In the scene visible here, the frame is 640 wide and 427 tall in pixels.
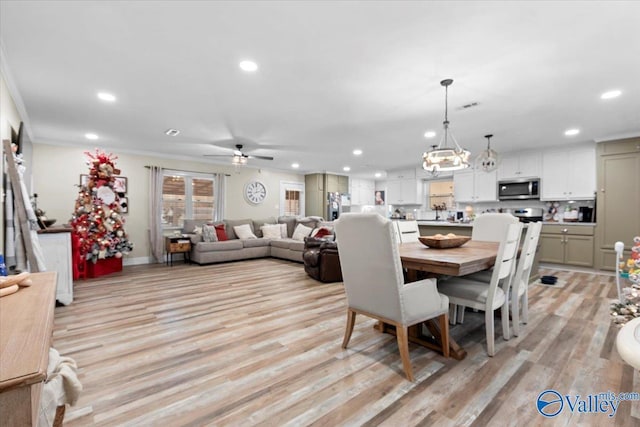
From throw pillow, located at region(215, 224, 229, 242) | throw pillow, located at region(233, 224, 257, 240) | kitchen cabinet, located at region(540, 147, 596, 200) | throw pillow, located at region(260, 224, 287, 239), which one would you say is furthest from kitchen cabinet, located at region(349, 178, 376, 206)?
kitchen cabinet, located at region(540, 147, 596, 200)

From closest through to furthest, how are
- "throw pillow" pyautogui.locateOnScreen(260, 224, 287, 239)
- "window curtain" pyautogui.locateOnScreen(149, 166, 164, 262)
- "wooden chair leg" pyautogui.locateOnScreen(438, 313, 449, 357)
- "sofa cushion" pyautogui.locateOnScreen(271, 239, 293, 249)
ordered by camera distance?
"wooden chair leg" pyautogui.locateOnScreen(438, 313, 449, 357) → "window curtain" pyautogui.locateOnScreen(149, 166, 164, 262) → "sofa cushion" pyautogui.locateOnScreen(271, 239, 293, 249) → "throw pillow" pyautogui.locateOnScreen(260, 224, 287, 239)

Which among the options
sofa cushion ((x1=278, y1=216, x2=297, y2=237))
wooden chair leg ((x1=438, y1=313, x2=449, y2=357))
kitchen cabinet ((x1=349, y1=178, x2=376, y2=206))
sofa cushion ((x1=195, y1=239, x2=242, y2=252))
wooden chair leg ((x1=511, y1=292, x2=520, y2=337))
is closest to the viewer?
wooden chair leg ((x1=438, y1=313, x2=449, y2=357))

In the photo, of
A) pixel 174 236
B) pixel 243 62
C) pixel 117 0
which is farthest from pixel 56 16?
pixel 174 236

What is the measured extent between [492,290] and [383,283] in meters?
0.92

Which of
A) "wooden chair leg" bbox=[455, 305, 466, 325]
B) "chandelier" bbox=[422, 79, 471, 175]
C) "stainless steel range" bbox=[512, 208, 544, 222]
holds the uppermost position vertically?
"chandelier" bbox=[422, 79, 471, 175]

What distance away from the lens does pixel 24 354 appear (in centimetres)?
67

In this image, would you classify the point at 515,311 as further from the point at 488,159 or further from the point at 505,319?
the point at 488,159

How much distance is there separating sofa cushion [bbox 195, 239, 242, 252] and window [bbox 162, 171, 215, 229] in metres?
1.28

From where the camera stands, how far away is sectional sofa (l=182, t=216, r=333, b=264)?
6309 millimetres

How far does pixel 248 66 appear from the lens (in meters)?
2.73

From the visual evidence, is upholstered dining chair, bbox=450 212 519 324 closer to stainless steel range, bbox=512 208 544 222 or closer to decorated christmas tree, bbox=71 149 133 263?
stainless steel range, bbox=512 208 544 222

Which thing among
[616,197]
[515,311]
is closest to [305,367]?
[515,311]

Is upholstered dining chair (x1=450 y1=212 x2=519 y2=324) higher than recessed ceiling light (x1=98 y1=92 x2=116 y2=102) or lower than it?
lower

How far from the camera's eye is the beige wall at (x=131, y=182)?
18.1ft
